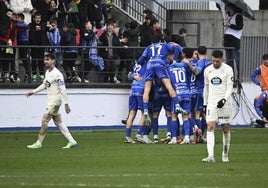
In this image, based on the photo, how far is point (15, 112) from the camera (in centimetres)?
3403

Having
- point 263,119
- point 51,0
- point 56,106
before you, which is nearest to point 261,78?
point 263,119

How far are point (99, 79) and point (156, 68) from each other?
8.58 meters

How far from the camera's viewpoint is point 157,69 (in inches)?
1081

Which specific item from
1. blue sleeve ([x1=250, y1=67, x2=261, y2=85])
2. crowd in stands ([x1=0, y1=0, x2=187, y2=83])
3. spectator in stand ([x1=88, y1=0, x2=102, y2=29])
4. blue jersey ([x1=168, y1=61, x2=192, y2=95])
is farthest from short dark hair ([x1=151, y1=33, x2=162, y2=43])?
blue jersey ([x1=168, y1=61, x2=192, y2=95])

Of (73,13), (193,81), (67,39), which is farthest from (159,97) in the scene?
(73,13)

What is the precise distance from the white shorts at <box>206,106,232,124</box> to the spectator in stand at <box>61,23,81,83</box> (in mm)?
13688

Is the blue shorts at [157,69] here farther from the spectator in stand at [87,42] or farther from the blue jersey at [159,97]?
the spectator in stand at [87,42]

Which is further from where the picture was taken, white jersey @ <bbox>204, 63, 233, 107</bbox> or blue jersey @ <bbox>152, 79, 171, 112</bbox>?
blue jersey @ <bbox>152, 79, 171, 112</bbox>

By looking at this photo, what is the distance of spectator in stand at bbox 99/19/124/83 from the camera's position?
35.9m

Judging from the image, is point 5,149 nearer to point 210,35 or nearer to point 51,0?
point 51,0

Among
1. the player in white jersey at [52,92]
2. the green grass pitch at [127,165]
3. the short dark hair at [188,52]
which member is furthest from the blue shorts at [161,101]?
the player in white jersey at [52,92]

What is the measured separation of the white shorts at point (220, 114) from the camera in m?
21.6

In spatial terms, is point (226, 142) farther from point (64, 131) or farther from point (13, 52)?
point (13, 52)

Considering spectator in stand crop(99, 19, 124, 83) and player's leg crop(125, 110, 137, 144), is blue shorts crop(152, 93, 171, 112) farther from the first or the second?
spectator in stand crop(99, 19, 124, 83)
